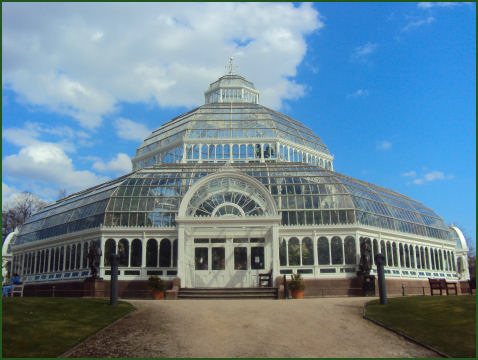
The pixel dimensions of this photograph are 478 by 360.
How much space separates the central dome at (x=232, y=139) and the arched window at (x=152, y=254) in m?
10.6

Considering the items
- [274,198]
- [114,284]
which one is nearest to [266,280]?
[274,198]

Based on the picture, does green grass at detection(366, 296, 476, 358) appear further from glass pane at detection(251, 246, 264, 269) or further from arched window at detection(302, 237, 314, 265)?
glass pane at detection(251, 246, 264, 269)

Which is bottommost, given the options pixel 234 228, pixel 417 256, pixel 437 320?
pixel 437 320

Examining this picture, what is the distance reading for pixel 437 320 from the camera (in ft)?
60.7

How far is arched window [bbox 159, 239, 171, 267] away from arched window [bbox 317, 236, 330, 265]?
10443 mm

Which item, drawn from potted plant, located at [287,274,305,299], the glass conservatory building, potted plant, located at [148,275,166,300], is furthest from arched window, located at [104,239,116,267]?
potted plant, located at [287,274,305,299]

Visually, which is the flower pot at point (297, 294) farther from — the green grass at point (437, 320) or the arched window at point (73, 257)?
the arched window at point (73, 257)

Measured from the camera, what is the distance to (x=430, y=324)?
18062mm

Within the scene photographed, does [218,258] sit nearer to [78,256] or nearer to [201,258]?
[201,258]

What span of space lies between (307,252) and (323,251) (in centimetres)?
112

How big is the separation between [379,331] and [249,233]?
1579 centimetres

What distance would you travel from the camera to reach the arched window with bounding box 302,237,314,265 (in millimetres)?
32750

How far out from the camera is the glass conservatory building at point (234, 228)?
3228 centimetres

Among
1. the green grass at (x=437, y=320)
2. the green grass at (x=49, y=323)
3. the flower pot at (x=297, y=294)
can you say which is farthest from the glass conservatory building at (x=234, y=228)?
the green grass at (x=49, y=323)
